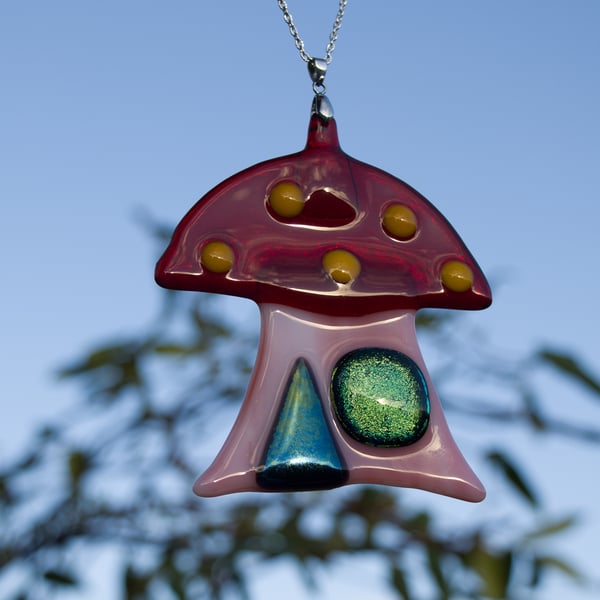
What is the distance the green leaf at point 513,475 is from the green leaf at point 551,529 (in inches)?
3.8

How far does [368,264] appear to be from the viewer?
1.08 m

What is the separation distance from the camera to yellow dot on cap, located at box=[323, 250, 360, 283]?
1054 mm

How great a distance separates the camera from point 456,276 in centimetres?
110

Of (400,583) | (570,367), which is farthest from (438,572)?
(570,367)

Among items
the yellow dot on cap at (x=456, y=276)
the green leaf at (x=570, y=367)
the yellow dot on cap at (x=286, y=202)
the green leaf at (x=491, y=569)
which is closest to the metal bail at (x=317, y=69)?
the yellow dot on cap at (x=286, y=202)

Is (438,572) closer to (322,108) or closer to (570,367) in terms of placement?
(570,367)

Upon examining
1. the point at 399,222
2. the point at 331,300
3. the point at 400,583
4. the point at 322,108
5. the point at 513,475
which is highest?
the point at 322,108

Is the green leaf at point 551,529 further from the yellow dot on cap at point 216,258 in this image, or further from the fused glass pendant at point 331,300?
the yellow dot on cap at point 216,258

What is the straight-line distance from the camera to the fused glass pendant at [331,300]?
3.31 ft

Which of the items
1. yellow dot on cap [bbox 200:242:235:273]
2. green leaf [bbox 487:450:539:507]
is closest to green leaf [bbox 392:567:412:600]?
green leaf [bbox 487:450:539:507]

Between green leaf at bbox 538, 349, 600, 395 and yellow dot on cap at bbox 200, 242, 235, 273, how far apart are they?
0.72m

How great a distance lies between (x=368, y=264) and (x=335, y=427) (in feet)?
0.67

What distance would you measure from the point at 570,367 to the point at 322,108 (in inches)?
27.0

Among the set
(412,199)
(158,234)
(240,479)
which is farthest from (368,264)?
(158,234)
